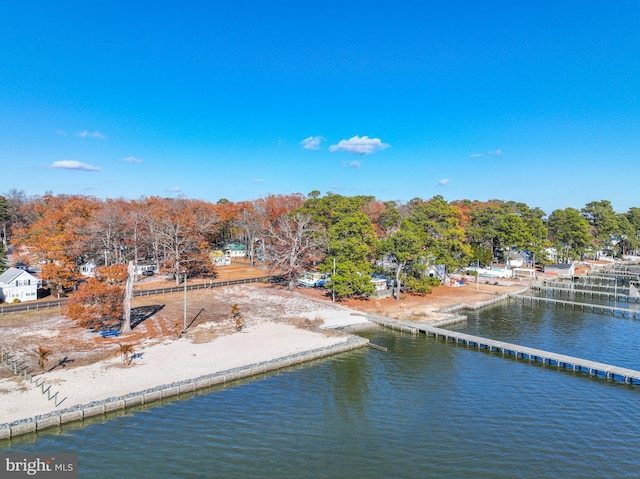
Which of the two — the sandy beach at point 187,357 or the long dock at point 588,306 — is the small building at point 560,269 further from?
the sandy beach at point 187,357

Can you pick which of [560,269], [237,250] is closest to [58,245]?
[237,250]

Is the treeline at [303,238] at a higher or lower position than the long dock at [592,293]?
higher

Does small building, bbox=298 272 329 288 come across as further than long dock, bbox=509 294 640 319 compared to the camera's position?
Yes

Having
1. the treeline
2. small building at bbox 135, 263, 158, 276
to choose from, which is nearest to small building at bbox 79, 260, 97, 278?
the treeline

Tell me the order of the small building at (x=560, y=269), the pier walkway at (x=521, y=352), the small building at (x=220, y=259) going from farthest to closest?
1. the small building at (x=560, y=269)
2. the small building at (x=220, y=259)
3. the pier walkway at (x=521, y=352)

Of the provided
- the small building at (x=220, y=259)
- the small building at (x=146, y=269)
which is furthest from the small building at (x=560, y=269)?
the small building at (x=146, y=269)

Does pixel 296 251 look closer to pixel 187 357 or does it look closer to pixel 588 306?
pixel 187 357

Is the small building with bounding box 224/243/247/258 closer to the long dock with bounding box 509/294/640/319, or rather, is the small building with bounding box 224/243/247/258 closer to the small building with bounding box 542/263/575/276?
the long dock with bounding box 509/294/640/319
